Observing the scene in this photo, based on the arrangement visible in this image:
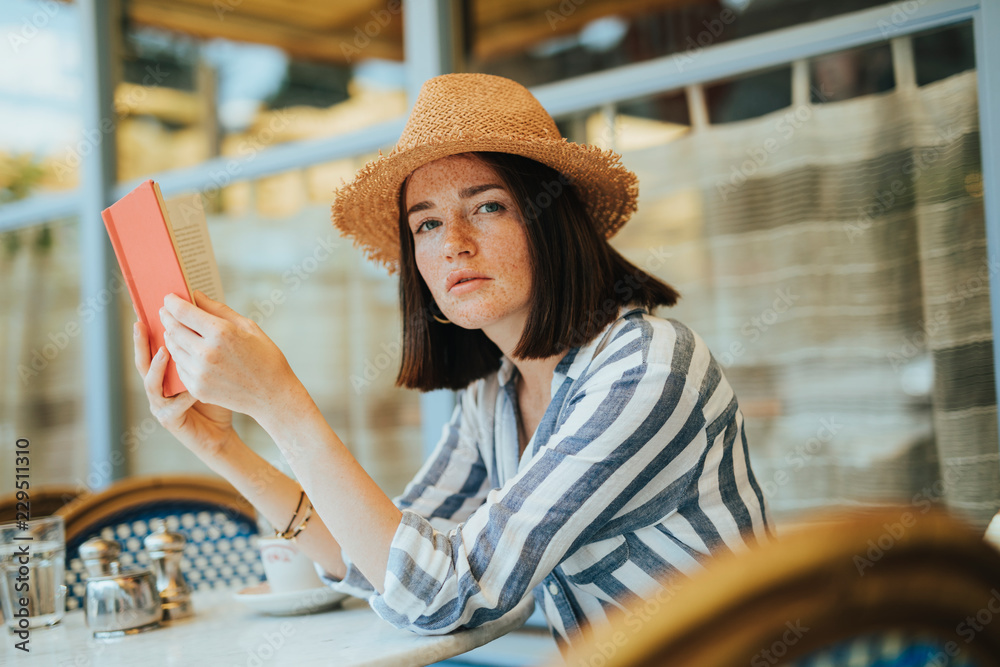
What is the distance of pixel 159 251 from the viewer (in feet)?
3.90

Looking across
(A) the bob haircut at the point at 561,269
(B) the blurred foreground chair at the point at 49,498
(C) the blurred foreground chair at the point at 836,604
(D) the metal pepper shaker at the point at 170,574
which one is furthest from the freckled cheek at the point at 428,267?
(B) the blurred foreground chair at the point at 49,498

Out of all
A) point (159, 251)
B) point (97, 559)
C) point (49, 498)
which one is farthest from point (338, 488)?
point (49, 498)

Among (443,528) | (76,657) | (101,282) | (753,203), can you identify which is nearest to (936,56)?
(753,203)

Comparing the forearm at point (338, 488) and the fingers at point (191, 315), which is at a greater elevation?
the fingers at point (191, 315)

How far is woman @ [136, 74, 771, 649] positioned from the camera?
1.12 m

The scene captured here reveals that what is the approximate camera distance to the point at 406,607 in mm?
1106

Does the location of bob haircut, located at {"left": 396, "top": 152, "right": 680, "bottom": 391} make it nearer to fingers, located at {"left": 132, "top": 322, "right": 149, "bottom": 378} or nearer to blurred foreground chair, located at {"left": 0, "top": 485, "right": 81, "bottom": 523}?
fingers, located at {"left": 132, "top": 322, "right": 149, "bottom": 378}

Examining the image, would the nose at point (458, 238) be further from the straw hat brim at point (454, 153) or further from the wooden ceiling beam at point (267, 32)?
the wooden ceiling beam at point (267, 32)

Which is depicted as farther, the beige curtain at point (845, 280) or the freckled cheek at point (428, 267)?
the beige curtain at point (845, 280)

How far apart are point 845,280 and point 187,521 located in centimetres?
168

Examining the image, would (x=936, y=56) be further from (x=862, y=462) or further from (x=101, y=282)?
(x=101, y=282)

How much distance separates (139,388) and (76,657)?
2166 millimetres

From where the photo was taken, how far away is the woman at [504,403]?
1.12 m

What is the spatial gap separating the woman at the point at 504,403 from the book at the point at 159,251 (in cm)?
4
